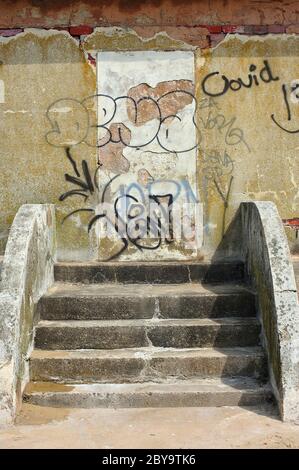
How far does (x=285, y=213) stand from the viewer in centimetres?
852

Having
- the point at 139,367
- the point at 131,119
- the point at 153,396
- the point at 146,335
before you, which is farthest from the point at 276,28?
the point at 153,396

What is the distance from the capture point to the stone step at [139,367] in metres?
6.61

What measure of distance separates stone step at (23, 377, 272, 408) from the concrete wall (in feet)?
7.76

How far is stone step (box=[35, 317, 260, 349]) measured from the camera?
6910 millimetres

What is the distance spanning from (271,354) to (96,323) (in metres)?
1.74

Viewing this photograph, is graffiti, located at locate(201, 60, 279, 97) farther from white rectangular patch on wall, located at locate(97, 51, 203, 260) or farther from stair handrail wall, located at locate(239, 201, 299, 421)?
stair handrail wall, located at locate(239, 201, 299, 421)

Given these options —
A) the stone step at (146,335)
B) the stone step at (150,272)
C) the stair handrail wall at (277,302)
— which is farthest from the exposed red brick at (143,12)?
the stone step at (146,335)

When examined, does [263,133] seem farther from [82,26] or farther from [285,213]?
[82,26]

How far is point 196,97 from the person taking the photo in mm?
8461

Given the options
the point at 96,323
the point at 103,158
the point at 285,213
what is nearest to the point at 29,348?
the point at 96,323

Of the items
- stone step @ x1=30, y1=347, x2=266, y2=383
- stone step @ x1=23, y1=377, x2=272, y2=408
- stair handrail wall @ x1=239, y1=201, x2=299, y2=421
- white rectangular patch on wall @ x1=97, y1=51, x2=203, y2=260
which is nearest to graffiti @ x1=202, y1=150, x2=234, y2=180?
white rectangular patch on wall @ x1=97, y1=51, x2=203, y2=260

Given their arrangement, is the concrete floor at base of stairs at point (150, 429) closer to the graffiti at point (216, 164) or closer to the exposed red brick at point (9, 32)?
the graffiti at point (216, 164)

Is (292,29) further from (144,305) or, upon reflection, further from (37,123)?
(144,305)

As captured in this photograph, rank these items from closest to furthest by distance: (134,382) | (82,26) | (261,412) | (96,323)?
(261,412)
(134,382)
(96,323)
(82,26)
